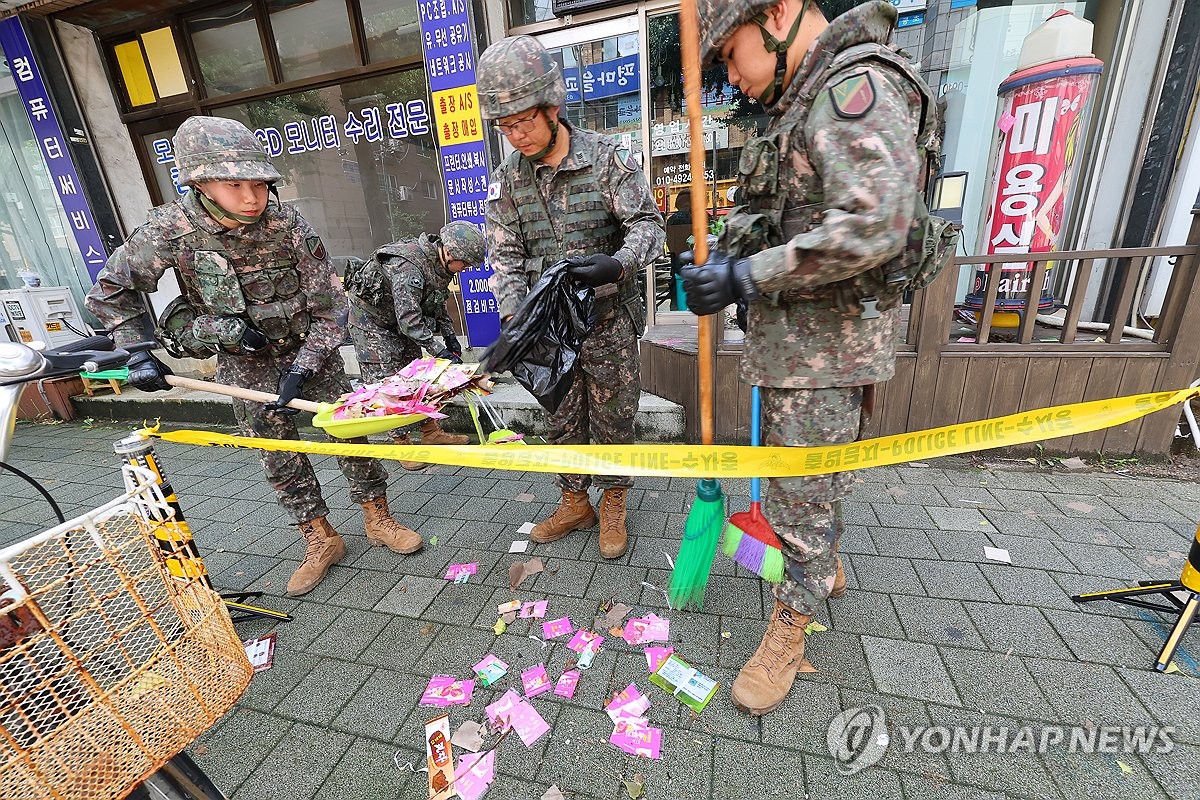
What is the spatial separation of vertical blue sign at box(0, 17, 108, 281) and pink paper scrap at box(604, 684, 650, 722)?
28.5ft

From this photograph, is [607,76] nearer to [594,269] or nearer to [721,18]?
[594,269]

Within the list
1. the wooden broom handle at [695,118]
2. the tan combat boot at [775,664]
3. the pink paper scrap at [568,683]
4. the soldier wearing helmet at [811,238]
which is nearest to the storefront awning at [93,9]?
the wooden broom handle at [695,118]

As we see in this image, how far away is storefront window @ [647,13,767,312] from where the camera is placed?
5.00 meters

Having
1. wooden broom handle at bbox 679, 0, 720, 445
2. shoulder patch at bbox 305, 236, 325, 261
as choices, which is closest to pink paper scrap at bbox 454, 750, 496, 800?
wooden broom handle at bbox 679, 0, 720, 445

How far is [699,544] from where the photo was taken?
6.97 feet

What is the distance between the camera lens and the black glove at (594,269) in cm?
209

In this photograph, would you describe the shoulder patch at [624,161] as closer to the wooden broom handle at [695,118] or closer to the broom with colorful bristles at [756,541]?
the wooden broom handle at [695,118]

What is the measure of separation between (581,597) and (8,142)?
1010cm

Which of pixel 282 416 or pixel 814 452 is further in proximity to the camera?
pixel 282 416

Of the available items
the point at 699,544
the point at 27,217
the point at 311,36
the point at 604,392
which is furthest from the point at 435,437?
the point at 27,217

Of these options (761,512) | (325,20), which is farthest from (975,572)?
(325,20)

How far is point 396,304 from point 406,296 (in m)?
0.10

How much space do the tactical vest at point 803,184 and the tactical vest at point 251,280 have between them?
225 cm

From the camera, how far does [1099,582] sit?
2.39 meters
